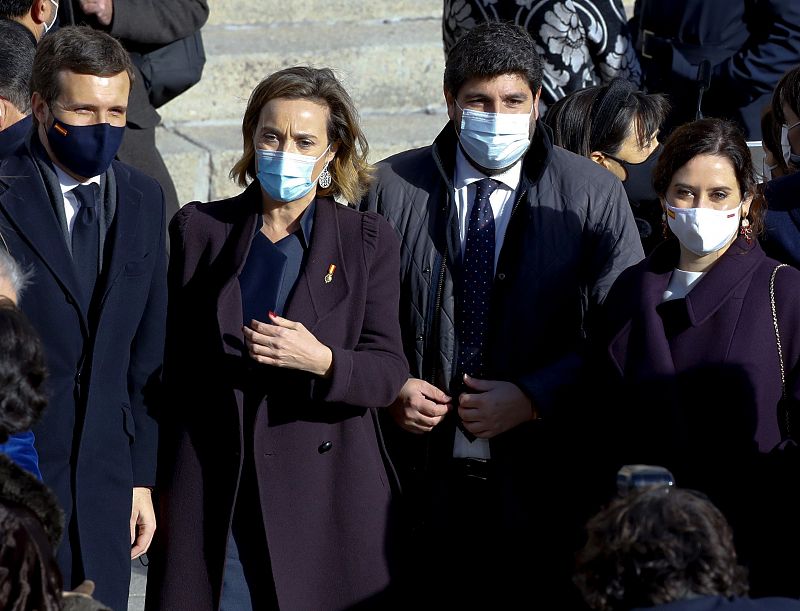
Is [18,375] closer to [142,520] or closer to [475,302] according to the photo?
[142,520]

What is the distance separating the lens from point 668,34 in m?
5.76

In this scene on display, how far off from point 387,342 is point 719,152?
1.08 metres

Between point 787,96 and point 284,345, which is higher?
point 787,96

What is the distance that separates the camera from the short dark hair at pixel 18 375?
256cm

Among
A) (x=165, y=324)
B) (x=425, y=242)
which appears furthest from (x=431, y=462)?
(x=165, y=324)

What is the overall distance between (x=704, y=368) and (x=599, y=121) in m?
1.36

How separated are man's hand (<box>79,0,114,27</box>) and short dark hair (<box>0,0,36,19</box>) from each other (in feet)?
1.49

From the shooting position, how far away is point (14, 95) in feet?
11.9

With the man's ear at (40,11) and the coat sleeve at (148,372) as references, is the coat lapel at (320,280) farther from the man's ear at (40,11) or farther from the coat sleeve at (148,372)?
the man's ear at (40,11)

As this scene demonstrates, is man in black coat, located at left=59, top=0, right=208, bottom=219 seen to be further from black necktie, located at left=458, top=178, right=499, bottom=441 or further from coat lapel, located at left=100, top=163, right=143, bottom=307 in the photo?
black necktie, located at left=458, top=178, right=499, bottom=441

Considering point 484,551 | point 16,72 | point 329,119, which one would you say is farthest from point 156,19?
point 484,551

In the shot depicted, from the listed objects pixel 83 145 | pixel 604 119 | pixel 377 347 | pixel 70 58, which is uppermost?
pixel 70 58

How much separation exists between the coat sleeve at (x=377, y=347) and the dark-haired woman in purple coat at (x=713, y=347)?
0.61m

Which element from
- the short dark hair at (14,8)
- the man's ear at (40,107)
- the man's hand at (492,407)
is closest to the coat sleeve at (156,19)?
the short dark hair at (14,8)
